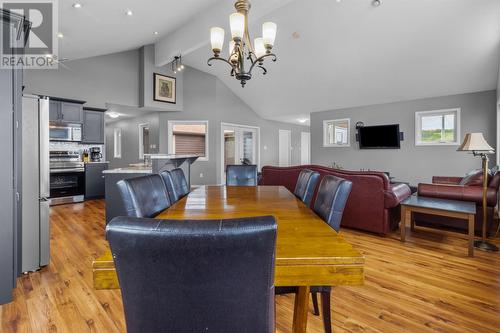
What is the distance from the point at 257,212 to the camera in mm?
1491

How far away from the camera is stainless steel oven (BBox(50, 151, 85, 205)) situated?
17.2ft

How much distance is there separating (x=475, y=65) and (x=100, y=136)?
25.4 feet

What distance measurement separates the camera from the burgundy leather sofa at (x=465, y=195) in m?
3.11

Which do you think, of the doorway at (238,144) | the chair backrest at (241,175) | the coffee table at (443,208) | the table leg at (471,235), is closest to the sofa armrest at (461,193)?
the coffee table at (443,208)

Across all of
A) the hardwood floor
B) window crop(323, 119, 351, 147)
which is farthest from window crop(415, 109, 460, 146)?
the hardwood floor

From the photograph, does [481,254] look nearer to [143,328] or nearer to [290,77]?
[143,328]

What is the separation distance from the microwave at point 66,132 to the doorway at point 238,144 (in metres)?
3.60

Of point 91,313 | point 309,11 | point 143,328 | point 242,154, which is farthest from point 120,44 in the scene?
point 143,328

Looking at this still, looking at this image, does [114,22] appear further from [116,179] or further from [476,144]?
[476,144]

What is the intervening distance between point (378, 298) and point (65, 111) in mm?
6202

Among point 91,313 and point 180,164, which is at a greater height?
point 180,164

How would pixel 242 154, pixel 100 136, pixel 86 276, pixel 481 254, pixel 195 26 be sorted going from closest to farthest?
pixel 86 276 < pixel 481 254 < pixel 195 26 < pixel 100 136 < pixel 242 154

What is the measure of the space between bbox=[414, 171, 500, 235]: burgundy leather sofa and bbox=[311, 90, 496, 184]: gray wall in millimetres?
2351

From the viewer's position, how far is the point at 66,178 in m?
5.43
